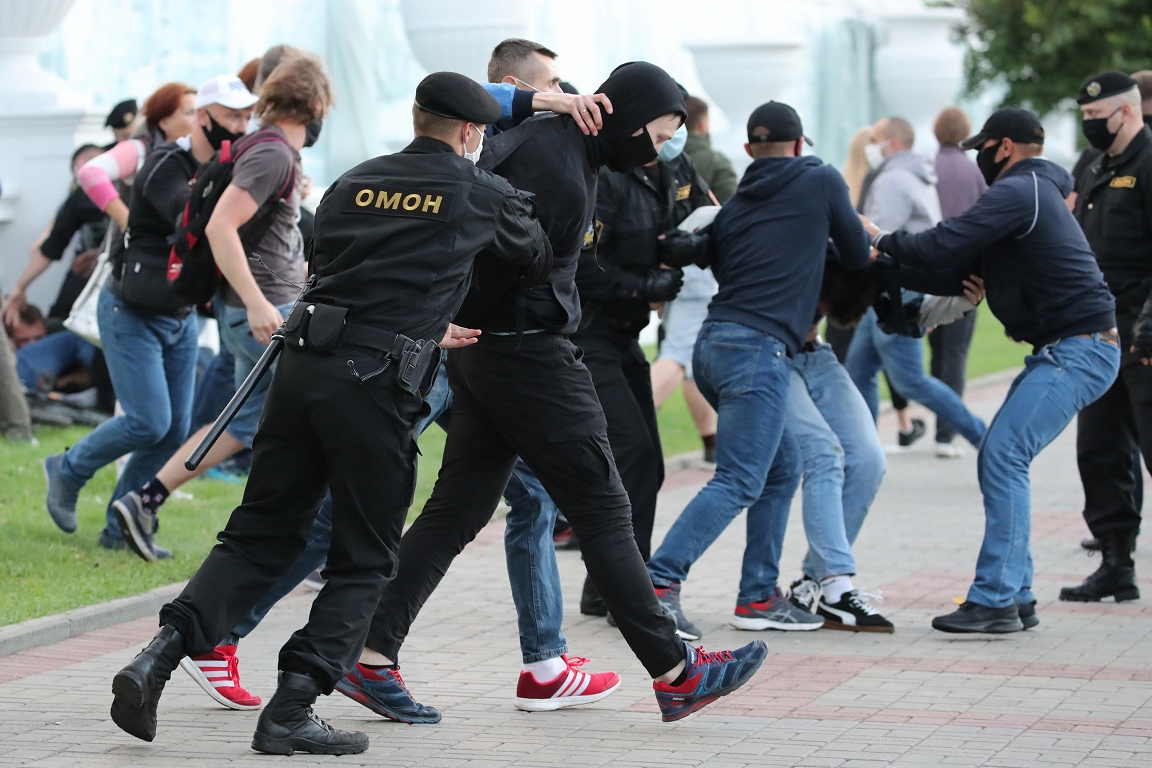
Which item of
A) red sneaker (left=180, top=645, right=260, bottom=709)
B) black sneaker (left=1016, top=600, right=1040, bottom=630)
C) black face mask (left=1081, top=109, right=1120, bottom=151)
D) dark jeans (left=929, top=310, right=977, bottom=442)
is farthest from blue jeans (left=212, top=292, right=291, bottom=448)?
dark jeans (left=929, top=310, right=977, bottom=442)

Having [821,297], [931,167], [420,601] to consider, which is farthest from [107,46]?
[420,601]

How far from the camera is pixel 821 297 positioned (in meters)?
6.86

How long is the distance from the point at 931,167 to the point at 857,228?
552 cm

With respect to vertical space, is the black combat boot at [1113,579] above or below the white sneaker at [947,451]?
above

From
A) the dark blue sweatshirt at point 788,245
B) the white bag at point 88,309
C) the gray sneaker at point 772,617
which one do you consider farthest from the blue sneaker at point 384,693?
the white bag at point 88,309

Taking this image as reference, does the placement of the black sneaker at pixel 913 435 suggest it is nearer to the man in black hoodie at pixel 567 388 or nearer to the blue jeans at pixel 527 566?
the blue jeans at pixel 527 566

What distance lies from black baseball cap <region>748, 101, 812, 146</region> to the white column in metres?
7.07

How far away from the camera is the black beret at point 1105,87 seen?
725 centimetres

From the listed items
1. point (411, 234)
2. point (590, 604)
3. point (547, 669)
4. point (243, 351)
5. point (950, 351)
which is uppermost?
point (411, 234)

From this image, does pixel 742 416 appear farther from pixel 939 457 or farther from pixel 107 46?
pixel 107 46

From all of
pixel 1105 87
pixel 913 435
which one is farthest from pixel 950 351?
pixel 1105 87

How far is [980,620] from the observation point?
6566mm

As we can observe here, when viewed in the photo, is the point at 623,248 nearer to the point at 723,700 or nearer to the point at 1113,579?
the point at 723,700

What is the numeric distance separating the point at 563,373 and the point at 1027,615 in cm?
258
